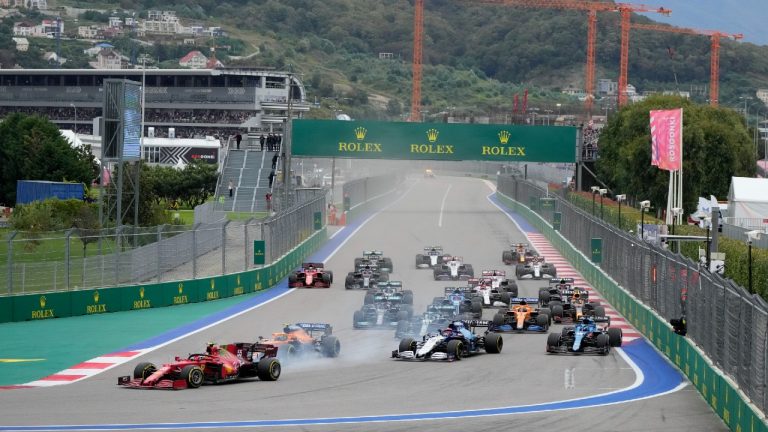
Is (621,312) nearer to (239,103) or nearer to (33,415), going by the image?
(33,415)

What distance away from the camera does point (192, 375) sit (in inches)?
893

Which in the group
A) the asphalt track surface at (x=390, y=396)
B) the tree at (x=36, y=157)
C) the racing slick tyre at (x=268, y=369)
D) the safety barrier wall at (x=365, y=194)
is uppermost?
the tree at (x=36, y=157)

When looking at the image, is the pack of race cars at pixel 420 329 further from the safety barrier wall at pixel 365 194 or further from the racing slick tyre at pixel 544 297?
the safety barrier wall at pixel 365 194

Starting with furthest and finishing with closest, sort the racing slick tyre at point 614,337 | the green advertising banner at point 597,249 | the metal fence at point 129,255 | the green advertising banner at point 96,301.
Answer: the green advertising banner at point 597,249 < the green advertising banner at point 96,301 < the metal fence at point 129,255 < the racing slick tyre at point 614,337

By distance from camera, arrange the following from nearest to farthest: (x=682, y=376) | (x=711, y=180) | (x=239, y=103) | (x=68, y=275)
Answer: (x=682, y=376) < (x=68, y=275) < (x=711, y=180) < (x=239, y=103)

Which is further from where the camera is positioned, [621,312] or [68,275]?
[621,312]

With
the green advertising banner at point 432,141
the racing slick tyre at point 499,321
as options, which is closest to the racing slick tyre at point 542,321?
the racing slick tyre at point 499,321

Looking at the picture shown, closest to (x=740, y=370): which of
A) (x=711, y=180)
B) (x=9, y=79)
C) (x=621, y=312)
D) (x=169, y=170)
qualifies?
(x=621, y=312)

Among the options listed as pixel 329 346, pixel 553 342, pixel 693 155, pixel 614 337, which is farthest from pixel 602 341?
pixel 693 155

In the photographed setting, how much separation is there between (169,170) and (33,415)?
257 ft

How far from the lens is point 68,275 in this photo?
115 ft

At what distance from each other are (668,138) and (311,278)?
57.0 ft

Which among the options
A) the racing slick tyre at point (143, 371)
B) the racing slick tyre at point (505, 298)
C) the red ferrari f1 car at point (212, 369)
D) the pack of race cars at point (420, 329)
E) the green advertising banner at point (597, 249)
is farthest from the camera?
the green advertising banner at point (597, 249)

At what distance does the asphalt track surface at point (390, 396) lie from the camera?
64.8ft
